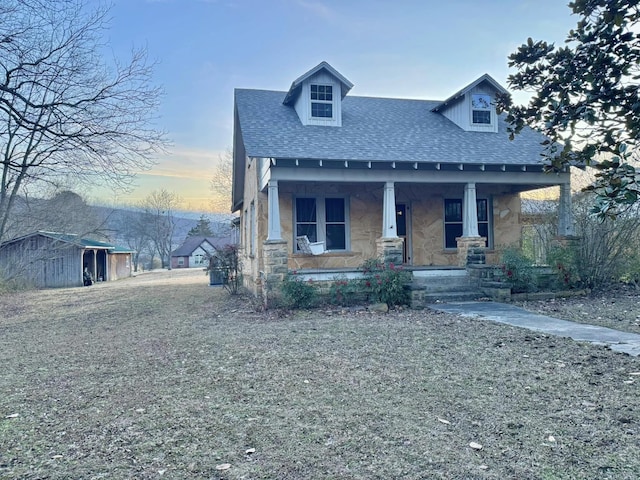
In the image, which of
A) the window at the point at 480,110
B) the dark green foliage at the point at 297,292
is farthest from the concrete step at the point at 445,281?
the window at the point at 480,110

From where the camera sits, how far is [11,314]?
11508 millimetres

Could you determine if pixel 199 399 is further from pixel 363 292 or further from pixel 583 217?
pixel 583 217

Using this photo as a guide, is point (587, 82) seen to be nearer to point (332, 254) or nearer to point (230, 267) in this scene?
point (332, 254)

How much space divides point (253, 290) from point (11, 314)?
644cm

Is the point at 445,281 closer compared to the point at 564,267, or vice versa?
the point at 564,267

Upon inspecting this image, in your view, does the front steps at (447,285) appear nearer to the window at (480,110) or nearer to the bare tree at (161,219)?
the window at (480,110)

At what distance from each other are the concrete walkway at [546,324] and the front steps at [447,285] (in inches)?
18.5

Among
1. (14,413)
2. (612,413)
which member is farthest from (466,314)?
(14,413)

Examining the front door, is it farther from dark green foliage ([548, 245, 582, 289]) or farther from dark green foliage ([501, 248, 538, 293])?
dark green foliage ([548, 245, 582, 289])

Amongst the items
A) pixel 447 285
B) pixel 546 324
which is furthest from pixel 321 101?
pixel 546 324

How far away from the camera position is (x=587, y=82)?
3.47 m

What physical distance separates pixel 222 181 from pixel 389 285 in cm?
3147

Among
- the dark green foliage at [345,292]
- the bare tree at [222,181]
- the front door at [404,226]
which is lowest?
the dark green foliage at [345,292]

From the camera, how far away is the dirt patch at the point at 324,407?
2.73 meters
